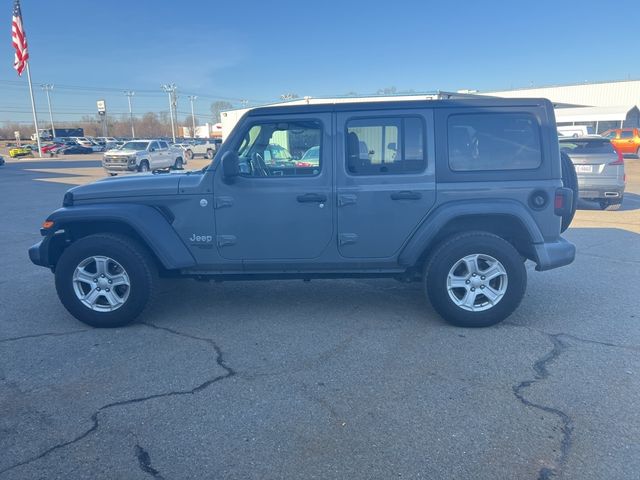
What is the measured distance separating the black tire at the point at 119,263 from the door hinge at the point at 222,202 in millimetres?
815

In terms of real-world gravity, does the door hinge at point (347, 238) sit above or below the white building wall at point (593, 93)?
below

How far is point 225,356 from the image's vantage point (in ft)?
12.9

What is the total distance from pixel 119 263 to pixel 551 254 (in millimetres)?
3869

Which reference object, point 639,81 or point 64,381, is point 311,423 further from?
point 639,81

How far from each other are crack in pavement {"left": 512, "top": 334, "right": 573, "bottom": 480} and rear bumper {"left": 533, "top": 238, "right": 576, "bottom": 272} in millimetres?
627

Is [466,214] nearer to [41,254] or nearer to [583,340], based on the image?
[583,340]

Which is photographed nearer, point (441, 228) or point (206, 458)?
point (206, 458)

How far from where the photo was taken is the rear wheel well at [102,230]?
15.0 ft

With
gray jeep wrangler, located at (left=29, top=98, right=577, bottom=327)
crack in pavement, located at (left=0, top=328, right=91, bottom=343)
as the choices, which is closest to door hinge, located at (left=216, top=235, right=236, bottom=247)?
gray jeep wrangler, located at (left=29, top=98, right=577, bottom=327)

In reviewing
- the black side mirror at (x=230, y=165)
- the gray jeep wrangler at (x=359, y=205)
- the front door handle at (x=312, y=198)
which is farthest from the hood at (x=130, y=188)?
the front door handle at (x=312, y=198)

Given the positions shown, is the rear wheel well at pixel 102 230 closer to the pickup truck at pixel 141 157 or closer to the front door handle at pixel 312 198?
the front door handle at pixel 312 198

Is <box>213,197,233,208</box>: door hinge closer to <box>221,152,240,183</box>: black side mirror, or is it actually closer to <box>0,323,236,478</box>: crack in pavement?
<box>221,152,240,183</box>: black side mirror

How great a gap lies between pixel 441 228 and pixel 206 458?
8.98ft

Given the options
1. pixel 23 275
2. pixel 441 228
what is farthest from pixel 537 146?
pixel 23 275
